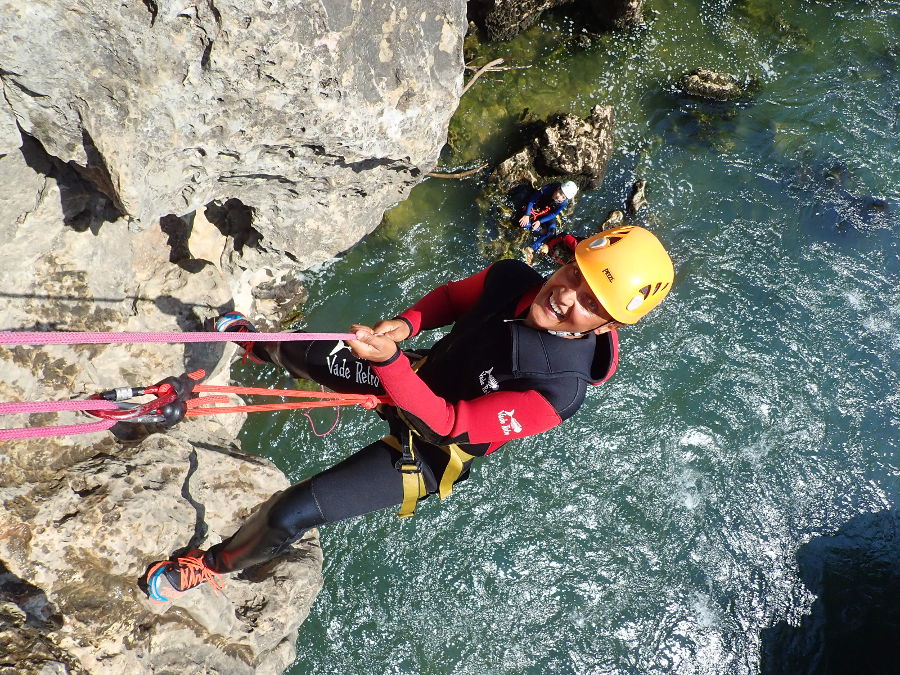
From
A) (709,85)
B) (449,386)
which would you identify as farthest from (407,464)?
(709,85)

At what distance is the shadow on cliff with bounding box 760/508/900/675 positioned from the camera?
504 centimetres

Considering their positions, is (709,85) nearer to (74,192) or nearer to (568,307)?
(568,307)

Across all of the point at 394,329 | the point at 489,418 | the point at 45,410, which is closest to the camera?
the point at 45,410

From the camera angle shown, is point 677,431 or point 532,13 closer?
point 677,431

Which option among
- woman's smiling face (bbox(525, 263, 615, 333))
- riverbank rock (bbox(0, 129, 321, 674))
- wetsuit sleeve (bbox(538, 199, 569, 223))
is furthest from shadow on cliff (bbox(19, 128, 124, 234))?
wetsuit sleeve (bbox(538, 199, 569, 223))

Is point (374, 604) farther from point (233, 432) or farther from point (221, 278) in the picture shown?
point (221, 278)

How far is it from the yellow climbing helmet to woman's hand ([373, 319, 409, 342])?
95 cm

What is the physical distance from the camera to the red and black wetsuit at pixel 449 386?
276cm

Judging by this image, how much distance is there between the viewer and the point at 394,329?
308 centimetres

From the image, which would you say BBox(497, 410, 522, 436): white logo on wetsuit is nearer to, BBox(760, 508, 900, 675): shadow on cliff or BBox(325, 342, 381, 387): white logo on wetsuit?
BBox(325, 342, 381, 387): white logo on wetsuit

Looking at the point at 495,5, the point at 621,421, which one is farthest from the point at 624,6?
the point at 621,421

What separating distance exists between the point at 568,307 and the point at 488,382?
20.6 inches

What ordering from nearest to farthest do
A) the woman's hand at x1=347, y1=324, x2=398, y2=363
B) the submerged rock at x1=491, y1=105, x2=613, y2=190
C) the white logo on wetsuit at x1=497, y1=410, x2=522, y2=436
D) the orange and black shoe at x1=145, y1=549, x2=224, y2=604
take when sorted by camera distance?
the woman's hand at x1=347, y1=324, x2=398, y2=363, the white logo on wetsuit at x1=497, y1=410, x2=522, y2=436, the orange and black shoe at x1=145, y1=549, x2=224, y2=604, the submerged rock at x1=491, y1=105, x2=613, y2=190

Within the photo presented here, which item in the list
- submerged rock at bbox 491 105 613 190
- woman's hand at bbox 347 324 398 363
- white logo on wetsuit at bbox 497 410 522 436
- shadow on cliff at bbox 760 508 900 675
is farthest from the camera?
submerged rock at bbox 491 105 613 190
